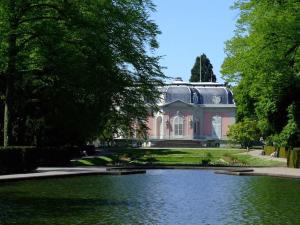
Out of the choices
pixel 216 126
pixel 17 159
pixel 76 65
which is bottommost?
pixel 17 159

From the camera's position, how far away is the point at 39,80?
101ft

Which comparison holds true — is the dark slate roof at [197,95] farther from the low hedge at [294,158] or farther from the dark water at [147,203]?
the dark water at [147,203]

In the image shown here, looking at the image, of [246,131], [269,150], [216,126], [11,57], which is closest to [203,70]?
[216,126]

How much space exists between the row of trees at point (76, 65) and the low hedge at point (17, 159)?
4.30 feet

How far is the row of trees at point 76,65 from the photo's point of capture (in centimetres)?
2655

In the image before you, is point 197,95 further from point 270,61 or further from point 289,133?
point 270,61

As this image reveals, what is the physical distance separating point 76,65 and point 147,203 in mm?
11198

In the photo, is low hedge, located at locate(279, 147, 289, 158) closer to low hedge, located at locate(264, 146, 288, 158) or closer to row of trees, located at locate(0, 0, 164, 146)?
low hedge, located at locate(264, 146, 288, 158)

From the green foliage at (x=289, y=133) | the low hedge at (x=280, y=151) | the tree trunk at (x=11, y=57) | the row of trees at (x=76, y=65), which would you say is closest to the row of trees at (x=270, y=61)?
the green foliage at (x=289, y=133)

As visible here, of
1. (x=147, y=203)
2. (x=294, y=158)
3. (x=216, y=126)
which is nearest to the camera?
(x=147, y=203)

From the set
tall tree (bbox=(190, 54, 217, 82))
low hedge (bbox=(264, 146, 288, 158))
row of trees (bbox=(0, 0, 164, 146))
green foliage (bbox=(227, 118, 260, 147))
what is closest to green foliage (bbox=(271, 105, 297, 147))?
low hedge (bbox=(264, 146, 288, 158))

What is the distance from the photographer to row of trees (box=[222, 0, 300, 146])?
104 ft

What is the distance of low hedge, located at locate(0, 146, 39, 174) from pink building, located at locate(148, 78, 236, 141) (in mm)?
75575

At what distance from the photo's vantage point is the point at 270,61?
32.5m
